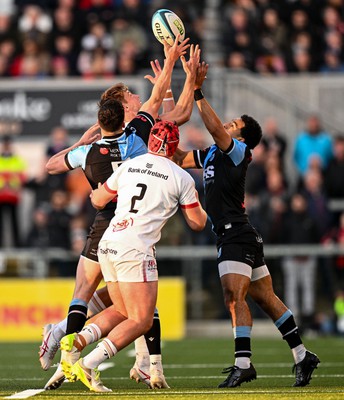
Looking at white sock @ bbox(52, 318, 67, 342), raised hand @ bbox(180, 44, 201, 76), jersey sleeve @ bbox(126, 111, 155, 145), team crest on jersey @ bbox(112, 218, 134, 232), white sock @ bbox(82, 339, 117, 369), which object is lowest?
white sock @ bbox(52, 318, 67, 342)

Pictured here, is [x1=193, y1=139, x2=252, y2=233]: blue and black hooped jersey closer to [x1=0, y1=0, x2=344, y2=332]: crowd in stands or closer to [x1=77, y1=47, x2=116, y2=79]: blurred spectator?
[x1=0, y1=0, x2=344, y2=332]: crowd in stands

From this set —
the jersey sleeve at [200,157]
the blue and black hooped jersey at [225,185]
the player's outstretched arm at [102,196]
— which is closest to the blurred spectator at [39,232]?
the jersey sleeve at [200,157]

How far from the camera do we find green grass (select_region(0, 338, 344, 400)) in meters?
9.30

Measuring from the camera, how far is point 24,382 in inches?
436

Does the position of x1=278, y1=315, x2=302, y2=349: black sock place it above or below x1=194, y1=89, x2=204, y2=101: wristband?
below

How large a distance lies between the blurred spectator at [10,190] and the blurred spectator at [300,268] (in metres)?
4.53

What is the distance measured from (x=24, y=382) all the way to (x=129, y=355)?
14.1ft

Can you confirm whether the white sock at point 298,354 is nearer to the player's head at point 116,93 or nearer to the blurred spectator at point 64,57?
the player's head at point 116,93

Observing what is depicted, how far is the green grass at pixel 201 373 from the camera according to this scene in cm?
930

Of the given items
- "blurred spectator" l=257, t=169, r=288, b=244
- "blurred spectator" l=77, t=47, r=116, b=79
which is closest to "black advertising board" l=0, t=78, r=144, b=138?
"blurred spectator" l=77, t=47, r=116, b=79

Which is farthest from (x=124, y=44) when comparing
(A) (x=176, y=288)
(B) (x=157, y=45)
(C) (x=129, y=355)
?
(C) (x=129, y=355)

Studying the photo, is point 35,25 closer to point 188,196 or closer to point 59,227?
point 59,227

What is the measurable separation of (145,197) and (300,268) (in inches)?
390

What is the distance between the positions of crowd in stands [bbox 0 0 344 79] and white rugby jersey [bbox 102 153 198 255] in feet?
40.5
